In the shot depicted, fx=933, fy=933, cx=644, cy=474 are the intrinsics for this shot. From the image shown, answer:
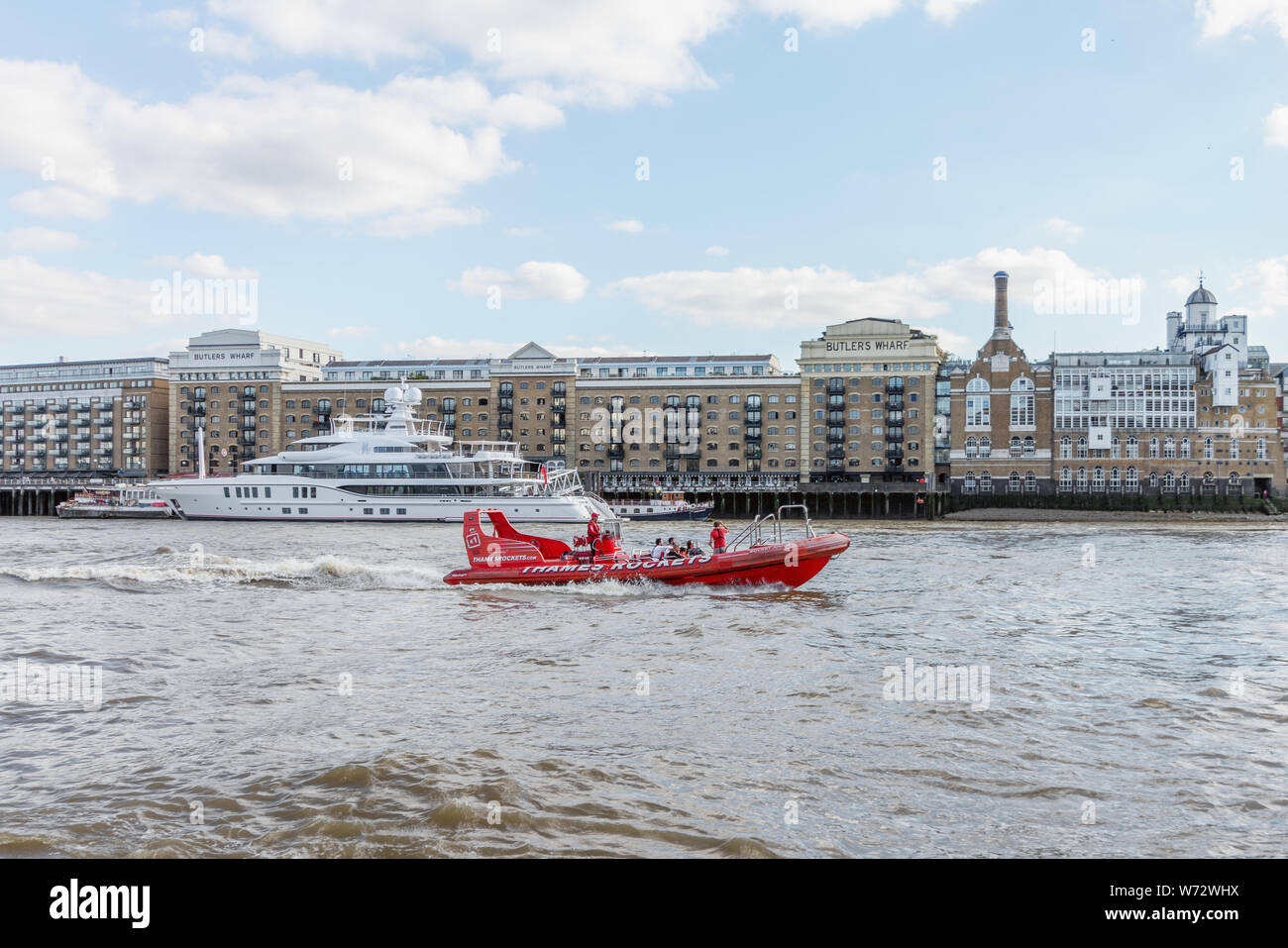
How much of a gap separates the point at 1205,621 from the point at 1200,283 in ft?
312

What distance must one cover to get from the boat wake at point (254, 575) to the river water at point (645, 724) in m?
1.78

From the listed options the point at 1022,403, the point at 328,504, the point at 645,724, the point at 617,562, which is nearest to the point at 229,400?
the point at 328,504

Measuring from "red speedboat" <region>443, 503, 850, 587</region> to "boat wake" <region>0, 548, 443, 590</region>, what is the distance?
6.80 ft

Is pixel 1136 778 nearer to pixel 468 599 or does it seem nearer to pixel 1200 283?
pixel 468 599

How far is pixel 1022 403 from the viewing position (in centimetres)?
9544

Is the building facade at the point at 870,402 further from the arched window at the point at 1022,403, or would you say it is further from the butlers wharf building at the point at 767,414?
the arched window at the point at 1022,403

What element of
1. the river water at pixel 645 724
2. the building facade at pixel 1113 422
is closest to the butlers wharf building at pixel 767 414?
the building facade at pixel 1113 422

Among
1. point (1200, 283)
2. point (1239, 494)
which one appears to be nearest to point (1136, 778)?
point (1239, 494)

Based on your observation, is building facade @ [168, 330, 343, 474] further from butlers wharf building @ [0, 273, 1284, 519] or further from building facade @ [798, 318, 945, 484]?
building facade @ [798, 318, 945, 484]

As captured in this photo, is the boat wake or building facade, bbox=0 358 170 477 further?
building facade, bbox=0 358 170 477

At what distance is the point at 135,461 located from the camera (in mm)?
122750

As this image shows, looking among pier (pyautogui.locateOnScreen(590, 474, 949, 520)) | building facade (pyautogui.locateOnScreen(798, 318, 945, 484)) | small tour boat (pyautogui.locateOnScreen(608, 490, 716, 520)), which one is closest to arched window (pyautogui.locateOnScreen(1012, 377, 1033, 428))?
building facade (pyautogui.locateOnScreen(798, 318, 945, 484))

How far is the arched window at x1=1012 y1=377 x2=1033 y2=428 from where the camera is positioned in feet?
313

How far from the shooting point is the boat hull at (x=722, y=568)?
27.2 meters
